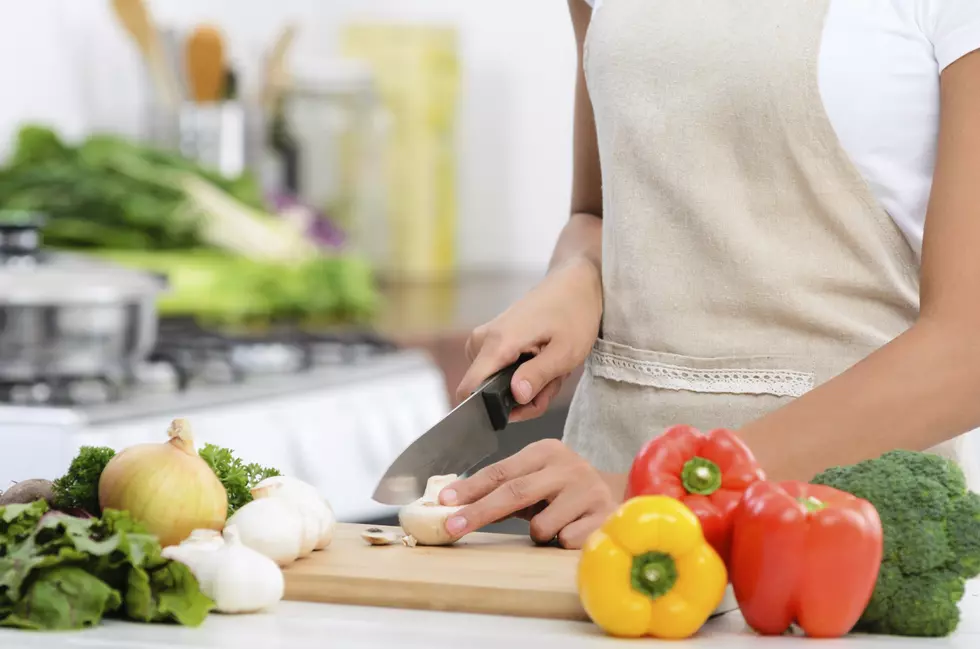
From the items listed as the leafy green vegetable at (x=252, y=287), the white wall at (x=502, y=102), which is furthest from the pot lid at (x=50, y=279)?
the white wall at (x=502, y=102)

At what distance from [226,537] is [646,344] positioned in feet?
1.59

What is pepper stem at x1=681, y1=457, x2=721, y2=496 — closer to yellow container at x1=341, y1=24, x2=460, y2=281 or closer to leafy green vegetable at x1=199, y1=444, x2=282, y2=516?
leafy green vegetable at x1=199, y1=444, x2=282, y2=516

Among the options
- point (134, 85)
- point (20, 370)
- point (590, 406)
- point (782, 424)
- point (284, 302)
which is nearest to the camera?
point (782, 424)

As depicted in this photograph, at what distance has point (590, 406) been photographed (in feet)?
4.44

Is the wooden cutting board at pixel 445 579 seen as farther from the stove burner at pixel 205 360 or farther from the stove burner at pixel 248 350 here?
the stove burner at pixel 248 350

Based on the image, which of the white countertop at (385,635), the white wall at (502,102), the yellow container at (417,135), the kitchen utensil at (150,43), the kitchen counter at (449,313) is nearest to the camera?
the white countertop at (385,635)

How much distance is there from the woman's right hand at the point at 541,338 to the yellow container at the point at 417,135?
2656 mm

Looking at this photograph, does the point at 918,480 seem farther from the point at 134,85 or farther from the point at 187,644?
the point at 134,85

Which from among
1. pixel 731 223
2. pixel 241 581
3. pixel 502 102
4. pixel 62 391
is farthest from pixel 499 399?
pixel 502 102

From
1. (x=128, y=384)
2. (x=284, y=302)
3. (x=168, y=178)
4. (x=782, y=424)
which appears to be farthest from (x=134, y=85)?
(x=782, y=424)

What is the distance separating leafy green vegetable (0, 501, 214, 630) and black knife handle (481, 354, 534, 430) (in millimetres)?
366

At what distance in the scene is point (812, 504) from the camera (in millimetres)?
840

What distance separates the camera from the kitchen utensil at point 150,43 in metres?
3.38

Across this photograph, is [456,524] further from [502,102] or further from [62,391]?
[502,102]
